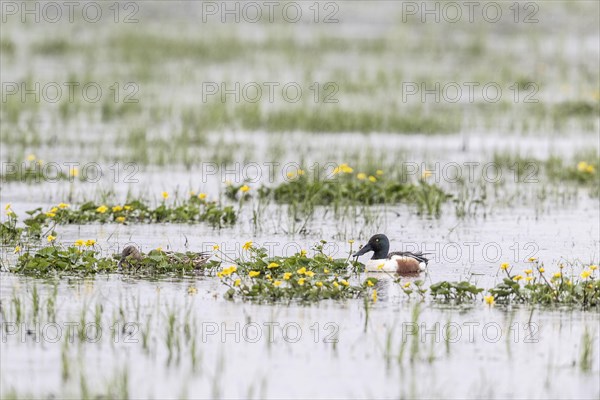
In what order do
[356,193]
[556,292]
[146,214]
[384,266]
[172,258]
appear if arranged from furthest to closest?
[356,193] < [146,214] < [384,266] < [172,258] < [556,292]

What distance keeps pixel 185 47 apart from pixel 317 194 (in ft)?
52.1

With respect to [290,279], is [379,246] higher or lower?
higher

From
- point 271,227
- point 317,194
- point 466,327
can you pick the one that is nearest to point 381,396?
point 466,327

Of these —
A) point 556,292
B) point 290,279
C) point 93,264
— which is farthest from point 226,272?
point 556,292

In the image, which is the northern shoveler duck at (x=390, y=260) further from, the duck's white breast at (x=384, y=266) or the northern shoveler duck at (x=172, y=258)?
the northern shoveler duck at (x=172, y=258)

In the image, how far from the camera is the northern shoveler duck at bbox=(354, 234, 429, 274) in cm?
1035

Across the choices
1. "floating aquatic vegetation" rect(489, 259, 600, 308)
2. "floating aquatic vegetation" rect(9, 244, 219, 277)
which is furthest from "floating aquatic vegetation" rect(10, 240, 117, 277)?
"floating aquatic vegetation" rect(489, 259, 600, 308)

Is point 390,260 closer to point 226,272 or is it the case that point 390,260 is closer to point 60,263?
point 226,272

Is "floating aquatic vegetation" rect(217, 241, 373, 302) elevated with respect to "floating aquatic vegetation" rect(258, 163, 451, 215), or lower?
lower

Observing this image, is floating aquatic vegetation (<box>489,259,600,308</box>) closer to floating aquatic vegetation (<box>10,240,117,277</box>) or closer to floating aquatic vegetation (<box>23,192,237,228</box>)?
floating aquatic vegetation (<box>10,240,117,277</box>)

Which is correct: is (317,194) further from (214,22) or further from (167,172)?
(214,22)

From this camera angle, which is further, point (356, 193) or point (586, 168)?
point (586, 168)

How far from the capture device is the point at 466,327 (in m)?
8.64

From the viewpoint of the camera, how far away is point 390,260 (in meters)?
10.4
